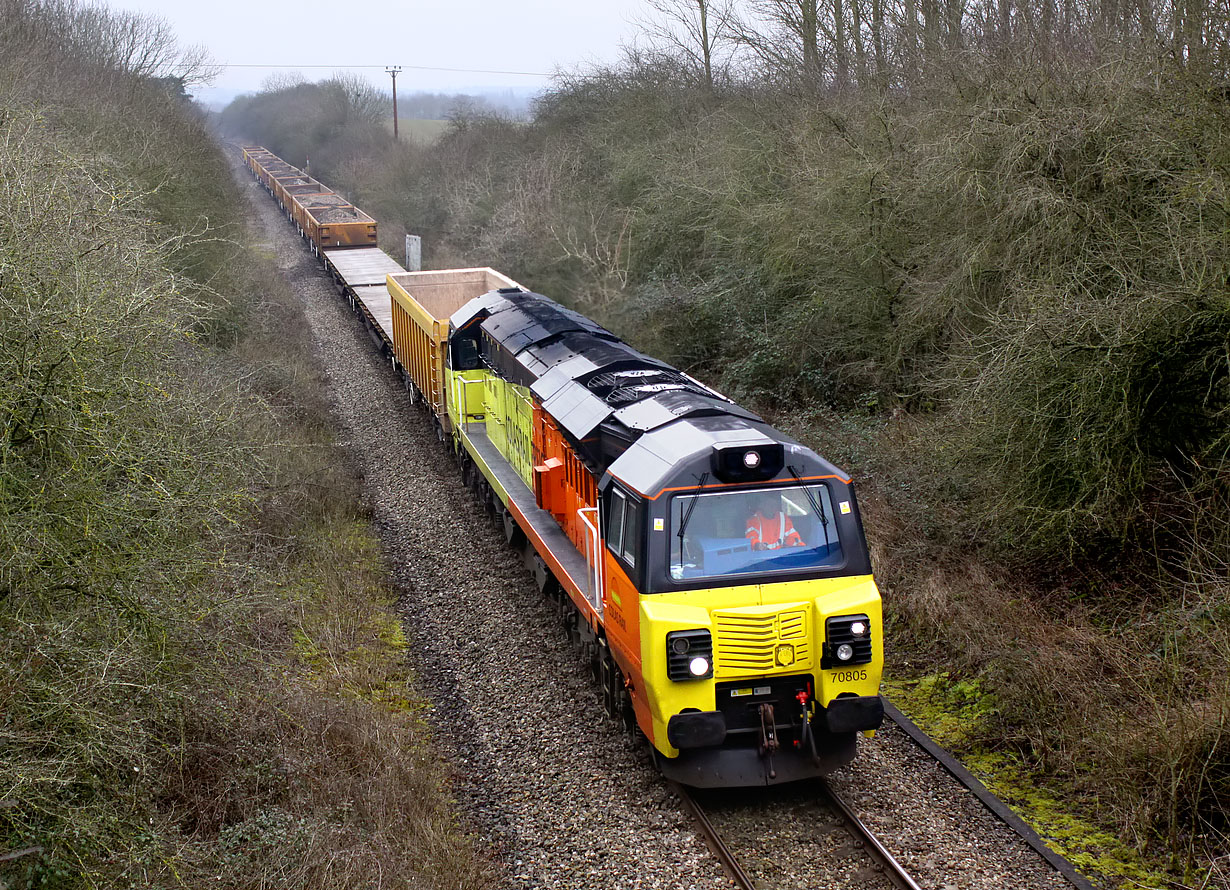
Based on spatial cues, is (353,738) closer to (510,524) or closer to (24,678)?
(24,678)

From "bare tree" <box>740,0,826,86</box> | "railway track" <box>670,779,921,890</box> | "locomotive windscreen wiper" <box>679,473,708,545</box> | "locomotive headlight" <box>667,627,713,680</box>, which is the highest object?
"bare tree" <box>740,0,826,86</box>

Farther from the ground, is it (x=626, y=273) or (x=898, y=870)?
(x=626, y=273)

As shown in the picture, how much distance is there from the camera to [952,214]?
1302 cm

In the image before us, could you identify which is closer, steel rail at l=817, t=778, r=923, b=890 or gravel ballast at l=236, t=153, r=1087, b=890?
steel rail at l=817, t=778, r=923, b=890

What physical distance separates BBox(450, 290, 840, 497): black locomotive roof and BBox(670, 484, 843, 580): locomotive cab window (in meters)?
0.27

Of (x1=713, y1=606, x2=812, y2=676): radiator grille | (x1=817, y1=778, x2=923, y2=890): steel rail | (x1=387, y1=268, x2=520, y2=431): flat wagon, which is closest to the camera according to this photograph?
(x1=817, y1=778, x2=923, y2=890): steel rail

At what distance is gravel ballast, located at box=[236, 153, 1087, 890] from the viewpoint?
6.72 m

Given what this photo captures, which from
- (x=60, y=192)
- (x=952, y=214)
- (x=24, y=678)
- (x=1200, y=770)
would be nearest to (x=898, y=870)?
(x=1200, y=770)

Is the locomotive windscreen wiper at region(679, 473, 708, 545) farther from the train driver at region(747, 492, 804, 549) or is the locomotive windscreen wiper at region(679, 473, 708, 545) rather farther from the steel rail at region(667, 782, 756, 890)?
the steel rail at region(667, 782, 756, 890)

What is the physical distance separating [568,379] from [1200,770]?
21.6ft

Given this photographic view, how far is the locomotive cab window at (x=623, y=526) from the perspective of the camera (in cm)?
714

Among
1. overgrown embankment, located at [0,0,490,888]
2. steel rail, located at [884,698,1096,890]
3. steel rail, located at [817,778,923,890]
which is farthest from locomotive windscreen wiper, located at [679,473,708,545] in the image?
steel rail, located at [884,698,1096,890]

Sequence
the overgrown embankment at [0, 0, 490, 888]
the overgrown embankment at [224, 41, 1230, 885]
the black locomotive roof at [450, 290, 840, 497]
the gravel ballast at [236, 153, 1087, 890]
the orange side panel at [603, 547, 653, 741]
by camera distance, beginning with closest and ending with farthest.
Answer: the overgrown embankment at [0, 0, 490, 888] < the gravel ballast at [236, 153, 1087, 890] < the orange side panel at [603, 547, 653, 741] < the black locomotive roof at [450, 290, 840, 497] < the overgrown embankment at [224, 41, 1230, 885]

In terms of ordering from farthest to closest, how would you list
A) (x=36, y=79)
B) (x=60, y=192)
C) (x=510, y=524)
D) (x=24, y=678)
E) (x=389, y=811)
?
(x=36, y=79) → (x=510, y=524) → (x=60, y=192) → (x=389, y=811) → (x=24, y=678)
